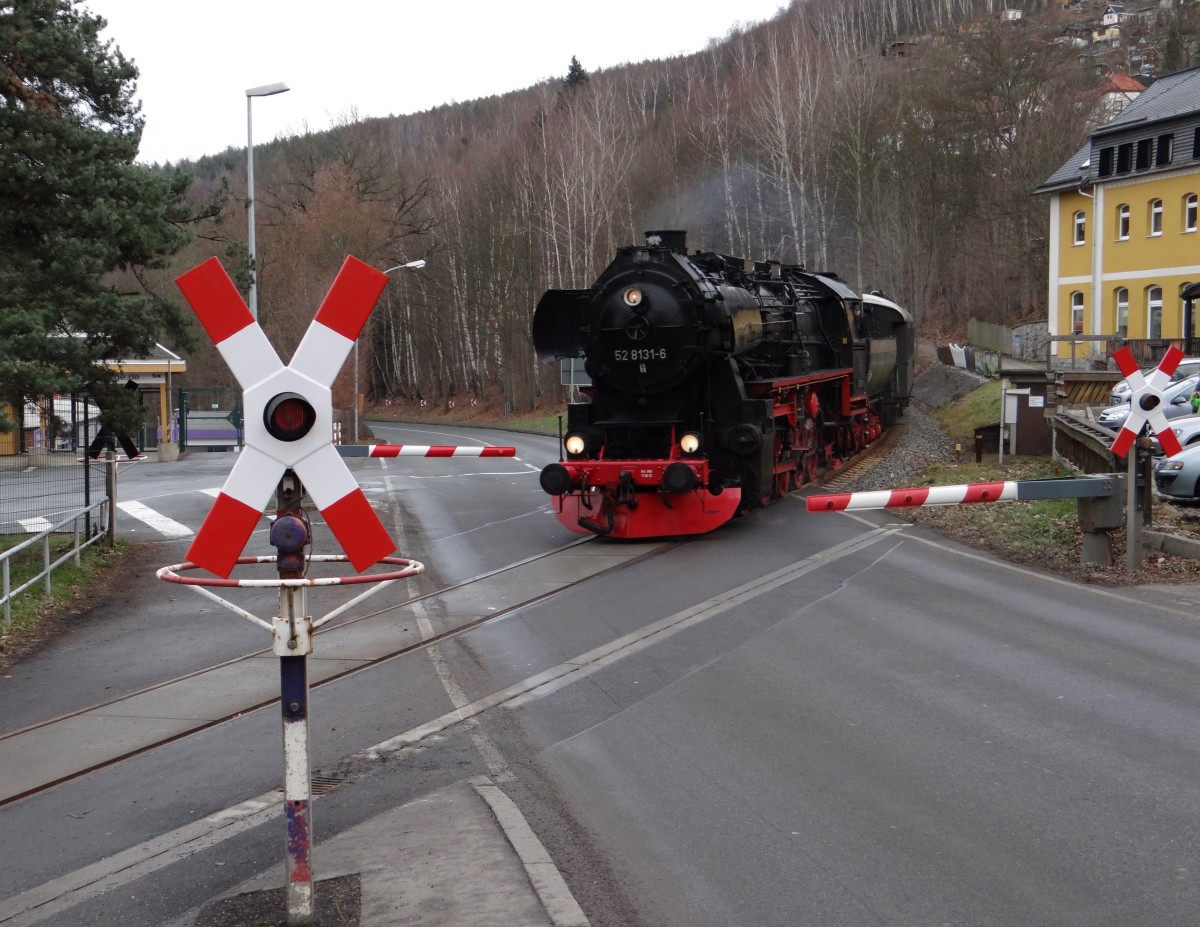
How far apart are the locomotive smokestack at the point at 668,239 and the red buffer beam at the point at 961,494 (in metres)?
6.57

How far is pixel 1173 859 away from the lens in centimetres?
515

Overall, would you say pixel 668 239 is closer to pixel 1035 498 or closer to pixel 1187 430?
pixel 1035 498

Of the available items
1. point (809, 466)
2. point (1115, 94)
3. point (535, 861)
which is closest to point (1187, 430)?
point (809, 466)

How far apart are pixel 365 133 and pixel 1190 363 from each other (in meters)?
57.4

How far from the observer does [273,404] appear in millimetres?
4402

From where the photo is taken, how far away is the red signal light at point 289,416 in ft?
14.4

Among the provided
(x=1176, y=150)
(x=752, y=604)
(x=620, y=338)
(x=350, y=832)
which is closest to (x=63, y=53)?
(x=620, y=338)

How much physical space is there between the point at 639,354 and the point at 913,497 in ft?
21.3

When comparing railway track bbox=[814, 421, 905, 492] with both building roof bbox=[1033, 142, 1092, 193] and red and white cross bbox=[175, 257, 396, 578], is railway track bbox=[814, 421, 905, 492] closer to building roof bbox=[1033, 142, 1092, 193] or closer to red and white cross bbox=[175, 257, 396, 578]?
red and white cross bbox=[175, 257, 396, 578]

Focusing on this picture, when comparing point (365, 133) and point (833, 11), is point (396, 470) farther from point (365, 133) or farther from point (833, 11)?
point (833, 11)

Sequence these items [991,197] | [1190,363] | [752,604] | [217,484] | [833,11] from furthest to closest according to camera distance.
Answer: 1. [833,11]
2. [991,197]
3. [1190,363]
4. [217,484]
5. [752,604]

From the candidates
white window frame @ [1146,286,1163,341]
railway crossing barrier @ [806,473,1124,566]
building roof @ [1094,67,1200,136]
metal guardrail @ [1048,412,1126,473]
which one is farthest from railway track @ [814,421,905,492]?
building roof @ [1094,67,1200,136]

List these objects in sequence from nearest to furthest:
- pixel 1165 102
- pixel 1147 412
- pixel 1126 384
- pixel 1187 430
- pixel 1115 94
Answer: pixel 1147 412, pixel 1187 430, pixel 1126 384, pixel 1165 102, pixel 1115 94

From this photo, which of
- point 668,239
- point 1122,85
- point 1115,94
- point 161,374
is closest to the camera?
point 668,239
